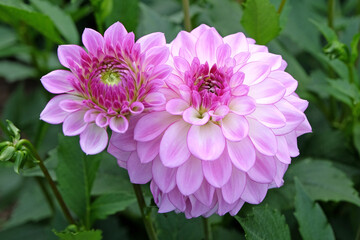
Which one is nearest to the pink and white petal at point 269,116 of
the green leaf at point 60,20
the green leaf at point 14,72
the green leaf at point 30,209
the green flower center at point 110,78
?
the green flower center at point 110,78

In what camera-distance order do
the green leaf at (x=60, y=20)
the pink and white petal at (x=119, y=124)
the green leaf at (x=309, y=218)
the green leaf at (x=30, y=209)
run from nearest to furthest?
the pink and white petal at (x=119, y=124) < the green leaf at (x=309, y=218) < the green leaf at (x=60, y=20) < the green leaf at (x=30, y=209)

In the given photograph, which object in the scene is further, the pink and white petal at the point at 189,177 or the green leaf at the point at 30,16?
the green leaf at the point at 30,16

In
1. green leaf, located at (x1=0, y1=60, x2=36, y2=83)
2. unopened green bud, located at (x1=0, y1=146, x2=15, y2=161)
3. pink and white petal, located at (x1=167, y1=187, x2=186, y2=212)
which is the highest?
unopened green bud, located at (x1=0, y1=146, x2=15, y2=161)

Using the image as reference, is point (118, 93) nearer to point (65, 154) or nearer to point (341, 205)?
point (65, 154)

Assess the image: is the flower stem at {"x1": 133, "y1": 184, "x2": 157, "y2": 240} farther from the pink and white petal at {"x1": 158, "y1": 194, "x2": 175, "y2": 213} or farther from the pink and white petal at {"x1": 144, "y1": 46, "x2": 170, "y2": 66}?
the pink and white petal at {"x1": 144, "y1": 46, "x2": 170, "y2": 66}

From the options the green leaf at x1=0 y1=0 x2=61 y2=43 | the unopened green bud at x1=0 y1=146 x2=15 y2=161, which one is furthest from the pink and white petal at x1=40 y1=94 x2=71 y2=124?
the green leaf at x1=0 y1=0 x2=61 y2=43

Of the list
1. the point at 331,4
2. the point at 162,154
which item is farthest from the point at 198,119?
the point at 331,4

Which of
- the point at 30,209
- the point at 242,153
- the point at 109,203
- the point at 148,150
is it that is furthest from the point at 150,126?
the point at 30,209

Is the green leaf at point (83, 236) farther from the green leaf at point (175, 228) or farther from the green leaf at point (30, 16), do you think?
the green leaf at point (30, 16)
